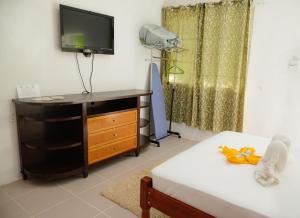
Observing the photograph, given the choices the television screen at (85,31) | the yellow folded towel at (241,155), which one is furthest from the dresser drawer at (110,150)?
the yellow folded towel at (241,155)

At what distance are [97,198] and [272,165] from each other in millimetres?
1534

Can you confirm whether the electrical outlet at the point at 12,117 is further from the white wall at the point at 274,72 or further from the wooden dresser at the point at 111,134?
the white wall at the point at 274,72

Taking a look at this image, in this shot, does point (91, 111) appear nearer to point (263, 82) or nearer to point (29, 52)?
point (29, 52)

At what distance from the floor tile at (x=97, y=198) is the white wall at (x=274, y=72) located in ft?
7.52

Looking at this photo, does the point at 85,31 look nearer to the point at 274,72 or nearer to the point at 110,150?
the point at 110,150

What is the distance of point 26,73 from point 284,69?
122 inches

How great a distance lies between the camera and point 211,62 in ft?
11.2

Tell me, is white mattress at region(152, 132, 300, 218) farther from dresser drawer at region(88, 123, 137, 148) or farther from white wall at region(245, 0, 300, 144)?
white wall at region(245, 0, 300, 144)

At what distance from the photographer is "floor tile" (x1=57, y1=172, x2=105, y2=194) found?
7.38 feet

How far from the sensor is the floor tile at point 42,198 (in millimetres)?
1941

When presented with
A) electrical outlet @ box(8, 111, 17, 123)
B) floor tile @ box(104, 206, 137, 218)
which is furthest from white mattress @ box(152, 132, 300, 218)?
electrical outlet @ box(8, 111, 17, 123)

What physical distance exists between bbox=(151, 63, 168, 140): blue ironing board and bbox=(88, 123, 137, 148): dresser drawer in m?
0.70

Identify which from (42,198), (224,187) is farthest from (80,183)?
(224,187)

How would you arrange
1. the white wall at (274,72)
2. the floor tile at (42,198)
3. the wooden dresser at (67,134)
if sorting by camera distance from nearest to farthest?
the floor tile at (42,198) → the wooden dresser at (67,134) → the white wall at (274,72)
